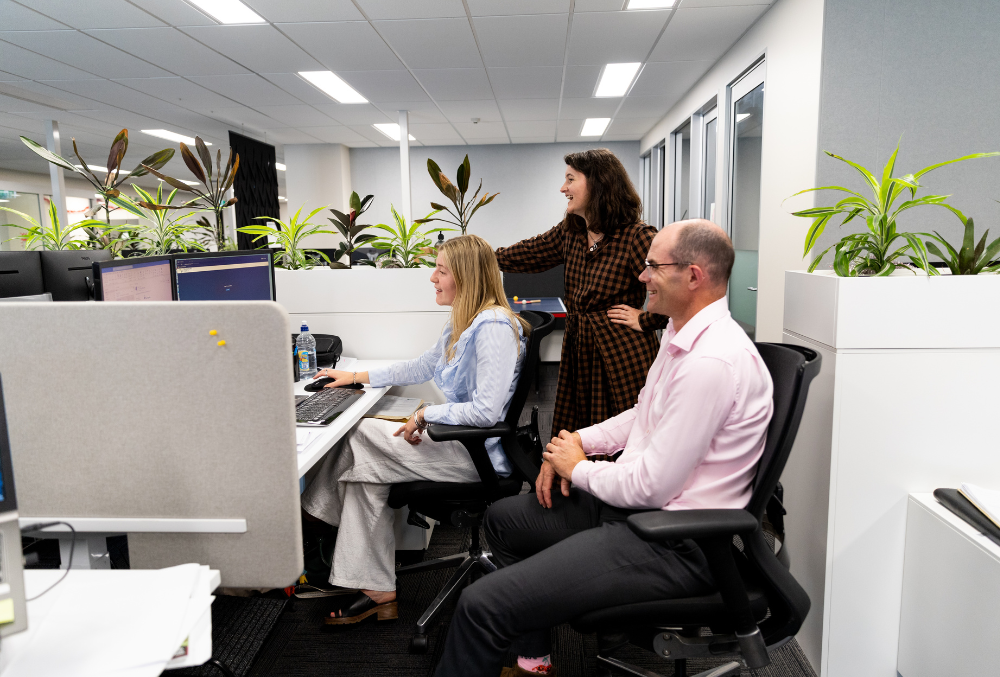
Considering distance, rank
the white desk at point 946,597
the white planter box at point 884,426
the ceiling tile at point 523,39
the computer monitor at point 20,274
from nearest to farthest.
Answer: the white desk at point 946,597 < the white planter box at point 884,426 < the computer monitor at point 20,274 < the ceiling tile at point 523,39

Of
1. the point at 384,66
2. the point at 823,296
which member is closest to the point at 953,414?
the point at 823,296

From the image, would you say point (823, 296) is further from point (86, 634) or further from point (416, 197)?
point (416, 197)

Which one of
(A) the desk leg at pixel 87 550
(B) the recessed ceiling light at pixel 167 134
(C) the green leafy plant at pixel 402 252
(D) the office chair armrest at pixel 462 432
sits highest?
(B) the recessed ceiling light at pixel 167 134

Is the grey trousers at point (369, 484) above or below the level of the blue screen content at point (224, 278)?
below

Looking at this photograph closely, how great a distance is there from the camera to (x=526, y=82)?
196 inches

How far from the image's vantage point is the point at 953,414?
1396 millimetres

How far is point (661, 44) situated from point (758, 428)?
3600 mm

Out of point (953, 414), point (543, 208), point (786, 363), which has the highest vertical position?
point (543, 208)

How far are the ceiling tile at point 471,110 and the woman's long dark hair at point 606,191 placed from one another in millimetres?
3995

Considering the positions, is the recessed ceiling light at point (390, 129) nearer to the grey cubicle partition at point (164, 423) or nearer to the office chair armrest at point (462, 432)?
the office chair armrest at point (462, 432)

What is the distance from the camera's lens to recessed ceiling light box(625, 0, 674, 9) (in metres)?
3.29

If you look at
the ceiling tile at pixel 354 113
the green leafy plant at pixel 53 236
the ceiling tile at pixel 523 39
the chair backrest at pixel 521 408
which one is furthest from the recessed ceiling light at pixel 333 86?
the chair backrest at pixel 521 408

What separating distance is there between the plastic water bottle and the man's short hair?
4.58ft

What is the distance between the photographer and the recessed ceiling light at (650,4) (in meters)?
3.29
